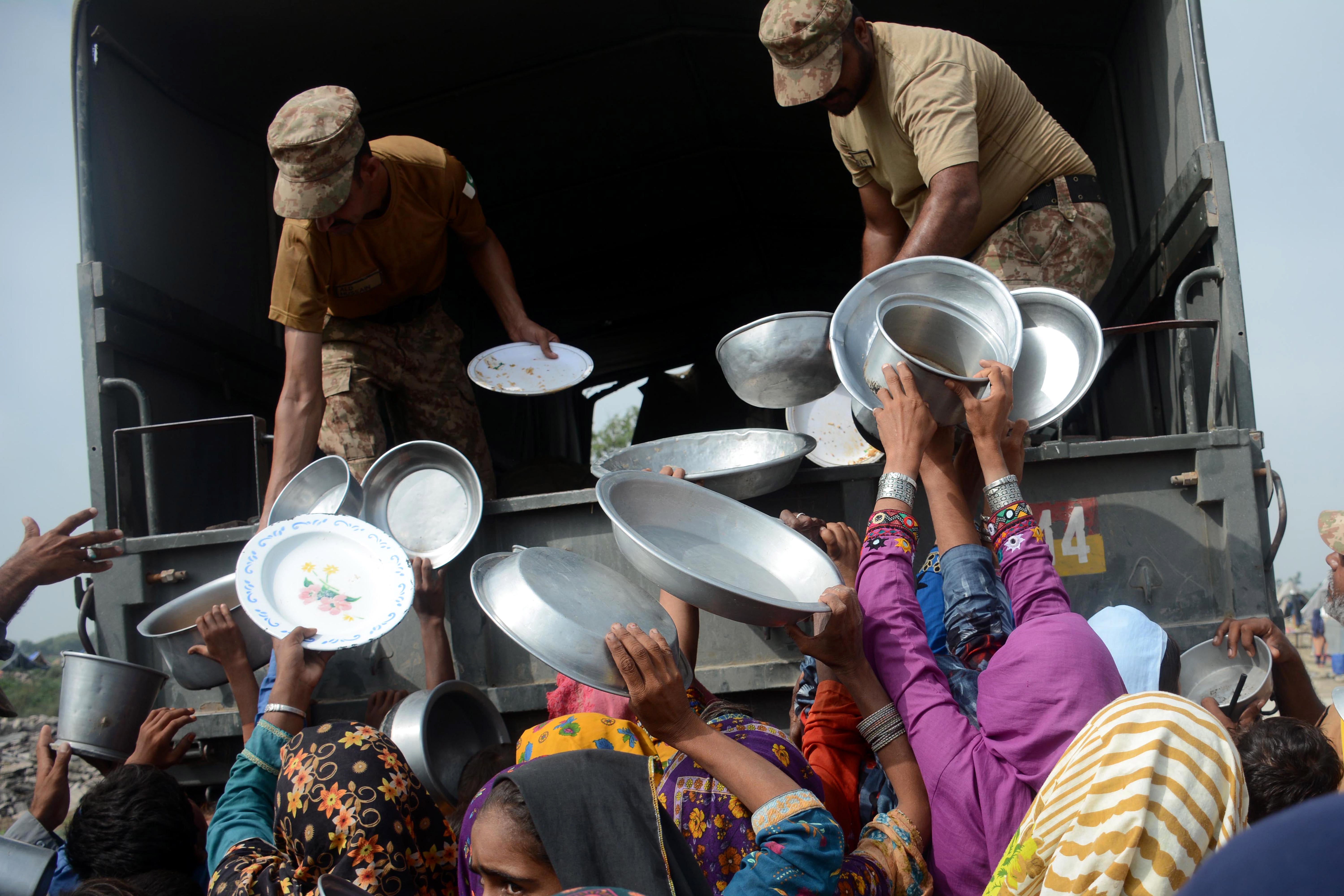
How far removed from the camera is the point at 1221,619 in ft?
8.64

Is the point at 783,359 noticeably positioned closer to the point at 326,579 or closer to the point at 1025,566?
the point at 1025,566

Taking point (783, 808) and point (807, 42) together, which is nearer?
point (783, 808)

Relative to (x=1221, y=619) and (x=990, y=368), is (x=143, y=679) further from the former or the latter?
(x=1221, y=619)

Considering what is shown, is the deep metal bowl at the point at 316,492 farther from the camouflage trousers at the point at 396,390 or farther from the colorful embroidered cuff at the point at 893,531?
the colorful embroidered cuff at the point at 893,531

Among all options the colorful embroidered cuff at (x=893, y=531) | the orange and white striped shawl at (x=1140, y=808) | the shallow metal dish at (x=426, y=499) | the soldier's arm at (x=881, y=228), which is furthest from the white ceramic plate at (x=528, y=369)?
the orange and white striped shawl at (x=1140, y=808)

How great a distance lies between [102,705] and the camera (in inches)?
113

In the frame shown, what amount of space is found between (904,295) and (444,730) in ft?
5.15

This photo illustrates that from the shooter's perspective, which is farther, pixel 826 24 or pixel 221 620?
pixel 826 24

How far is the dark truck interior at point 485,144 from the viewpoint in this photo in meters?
3.78

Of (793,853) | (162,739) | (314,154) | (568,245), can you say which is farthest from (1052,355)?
(568,245)

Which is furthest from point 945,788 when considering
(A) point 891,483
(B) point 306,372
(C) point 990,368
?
(B) point 306,372

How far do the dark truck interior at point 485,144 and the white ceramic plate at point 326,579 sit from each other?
2.49 ft

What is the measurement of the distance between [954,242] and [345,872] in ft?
6.92

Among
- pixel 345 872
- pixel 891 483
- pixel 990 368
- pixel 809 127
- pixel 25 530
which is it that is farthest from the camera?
pixel 809 127
